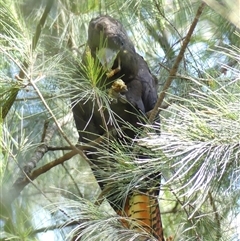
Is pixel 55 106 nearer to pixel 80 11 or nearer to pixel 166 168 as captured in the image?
pixel 80 11

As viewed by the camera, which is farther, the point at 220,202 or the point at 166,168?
the point at 220,202

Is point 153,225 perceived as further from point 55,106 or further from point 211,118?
point 211,118

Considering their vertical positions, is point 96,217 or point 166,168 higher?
point 166,168

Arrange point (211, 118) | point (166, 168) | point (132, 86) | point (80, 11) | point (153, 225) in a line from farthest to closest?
point (80, 11) < point (132, 86) < point (153, 225) < point (166, 168) < point (211, 118)

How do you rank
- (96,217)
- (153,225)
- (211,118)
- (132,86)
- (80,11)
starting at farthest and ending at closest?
(80,11) < (132,86) < (153,225) < (96,217) < (211,118)

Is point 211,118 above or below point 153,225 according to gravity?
above

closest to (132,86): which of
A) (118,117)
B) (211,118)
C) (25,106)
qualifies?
(118,117)

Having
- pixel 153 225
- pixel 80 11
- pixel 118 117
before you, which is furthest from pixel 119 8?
pixel 153 225

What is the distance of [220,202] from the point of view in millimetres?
1646

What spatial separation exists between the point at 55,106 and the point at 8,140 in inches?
21.8

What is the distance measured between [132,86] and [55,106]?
11.2 inches

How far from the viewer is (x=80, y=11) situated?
7.37 ft

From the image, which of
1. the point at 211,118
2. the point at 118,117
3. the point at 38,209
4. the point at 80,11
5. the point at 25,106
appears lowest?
the point at 38,209

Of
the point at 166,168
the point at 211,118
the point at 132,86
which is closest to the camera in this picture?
the point at 211,118
